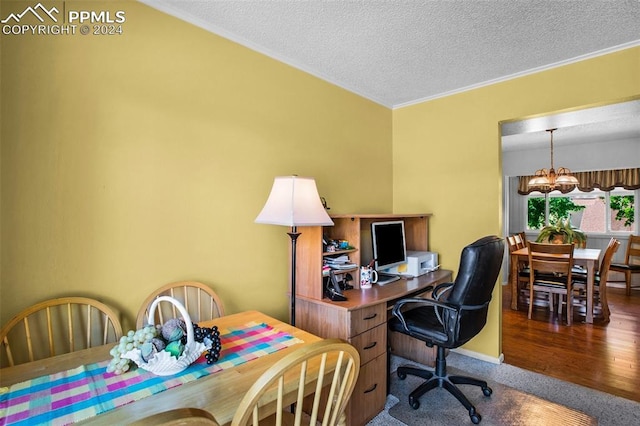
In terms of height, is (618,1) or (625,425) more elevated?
(618,1)

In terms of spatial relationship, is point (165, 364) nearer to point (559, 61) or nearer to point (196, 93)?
point (196, 93)

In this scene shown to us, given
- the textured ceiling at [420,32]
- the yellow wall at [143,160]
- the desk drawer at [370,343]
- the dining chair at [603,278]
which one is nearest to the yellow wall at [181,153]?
the yellow wall at [143,160]

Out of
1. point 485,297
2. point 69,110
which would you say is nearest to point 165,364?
point 69,110

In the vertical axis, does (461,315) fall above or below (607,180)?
below

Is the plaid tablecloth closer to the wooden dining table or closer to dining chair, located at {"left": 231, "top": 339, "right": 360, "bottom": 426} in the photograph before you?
dining chair, located at {"left": 231, "top": 339, "right": 360, "bottom": 426}

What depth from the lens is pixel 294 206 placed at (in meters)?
1.74

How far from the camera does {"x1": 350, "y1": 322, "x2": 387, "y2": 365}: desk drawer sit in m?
1.89

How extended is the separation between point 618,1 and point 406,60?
1.17m

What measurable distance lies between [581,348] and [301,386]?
3297mm

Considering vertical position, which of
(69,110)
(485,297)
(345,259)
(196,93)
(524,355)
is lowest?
(524,355)

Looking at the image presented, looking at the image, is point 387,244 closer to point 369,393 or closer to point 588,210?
point 369,393

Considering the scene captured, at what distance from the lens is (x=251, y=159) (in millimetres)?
2145

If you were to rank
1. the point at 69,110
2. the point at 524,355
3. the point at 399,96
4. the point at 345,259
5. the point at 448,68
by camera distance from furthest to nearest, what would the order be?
the point at 399,96 → the point at 524,355 → the point at 448,68 → the point at 345,259 → the point at 69,110

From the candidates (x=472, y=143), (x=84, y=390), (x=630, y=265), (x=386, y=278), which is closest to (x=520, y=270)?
(x=630, y=265)
